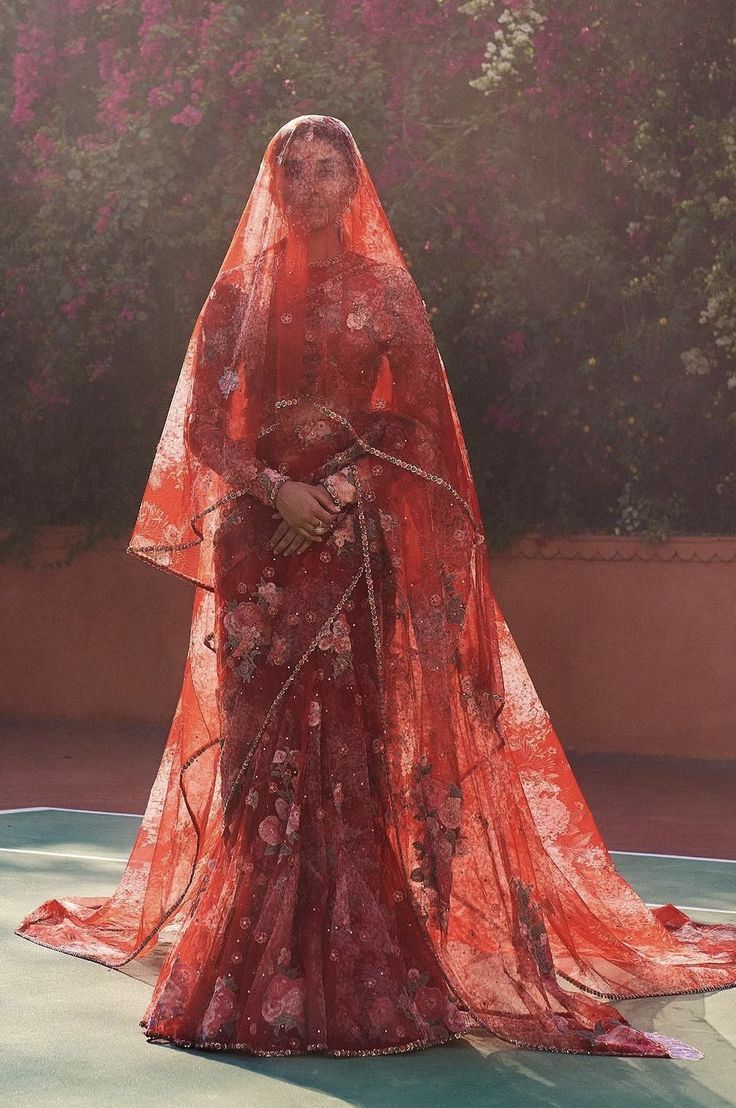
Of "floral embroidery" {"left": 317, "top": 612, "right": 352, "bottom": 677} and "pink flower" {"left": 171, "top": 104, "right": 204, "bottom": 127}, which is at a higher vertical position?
"pink flower" {"left": 171, "top": 104, "right": 204, "bottom": 127}

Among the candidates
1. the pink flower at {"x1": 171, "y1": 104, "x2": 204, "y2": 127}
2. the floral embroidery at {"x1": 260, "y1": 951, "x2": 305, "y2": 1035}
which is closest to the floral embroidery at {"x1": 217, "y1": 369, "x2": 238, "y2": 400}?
the floral embroidery at {"x1": 260, "y1": 951, "x2": 305, "y2": 1035}

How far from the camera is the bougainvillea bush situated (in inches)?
378

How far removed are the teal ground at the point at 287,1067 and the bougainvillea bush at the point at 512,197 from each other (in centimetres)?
592

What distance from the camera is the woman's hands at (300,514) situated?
396 cm

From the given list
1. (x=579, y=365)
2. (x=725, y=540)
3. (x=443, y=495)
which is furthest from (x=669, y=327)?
(x=443, y=495)

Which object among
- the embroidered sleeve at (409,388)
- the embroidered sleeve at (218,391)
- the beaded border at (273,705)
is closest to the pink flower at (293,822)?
the beaded border at (273,705)

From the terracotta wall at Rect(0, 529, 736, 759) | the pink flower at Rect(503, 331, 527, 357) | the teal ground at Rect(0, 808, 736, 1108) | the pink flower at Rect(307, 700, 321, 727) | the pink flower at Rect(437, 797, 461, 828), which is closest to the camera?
the teal ground at Rect(0, 808, 736, 1108)

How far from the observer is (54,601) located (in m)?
11.9

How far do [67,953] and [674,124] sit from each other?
6.69m

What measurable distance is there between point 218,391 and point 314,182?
0.57 metres

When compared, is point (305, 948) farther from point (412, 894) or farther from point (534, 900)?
point (534, 900)

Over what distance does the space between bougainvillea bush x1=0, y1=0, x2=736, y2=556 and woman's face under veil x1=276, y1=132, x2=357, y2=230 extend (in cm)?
532

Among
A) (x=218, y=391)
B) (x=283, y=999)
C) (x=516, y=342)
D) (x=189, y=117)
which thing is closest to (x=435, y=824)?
(x=283, y=999)

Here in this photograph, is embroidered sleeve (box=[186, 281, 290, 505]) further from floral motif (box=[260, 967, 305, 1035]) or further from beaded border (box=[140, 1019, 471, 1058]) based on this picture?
beaded border (box=[140, 1019, 471, 1058])
